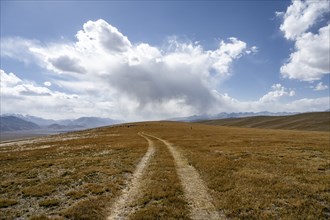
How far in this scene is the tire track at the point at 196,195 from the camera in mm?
13789

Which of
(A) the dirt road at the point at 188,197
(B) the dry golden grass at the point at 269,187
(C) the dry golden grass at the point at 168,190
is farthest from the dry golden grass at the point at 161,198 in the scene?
(B) the dry golden grass at the point at 269,187

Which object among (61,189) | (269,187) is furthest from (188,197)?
(61,189)

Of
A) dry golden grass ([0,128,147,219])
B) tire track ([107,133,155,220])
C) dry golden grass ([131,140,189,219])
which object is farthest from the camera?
dry golden grass ([0,128,147,219])

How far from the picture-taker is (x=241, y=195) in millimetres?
16766

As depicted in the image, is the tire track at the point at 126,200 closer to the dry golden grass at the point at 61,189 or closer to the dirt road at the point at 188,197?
the dirt road at the point at 188,197

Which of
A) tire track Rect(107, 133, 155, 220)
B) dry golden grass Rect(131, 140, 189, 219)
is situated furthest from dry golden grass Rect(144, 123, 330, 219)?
tire track Rect(107, 133, 155, 220)

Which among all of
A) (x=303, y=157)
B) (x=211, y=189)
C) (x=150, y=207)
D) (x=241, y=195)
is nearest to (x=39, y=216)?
(x=150, y=207)

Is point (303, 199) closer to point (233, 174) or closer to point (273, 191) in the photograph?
point (273, 191)

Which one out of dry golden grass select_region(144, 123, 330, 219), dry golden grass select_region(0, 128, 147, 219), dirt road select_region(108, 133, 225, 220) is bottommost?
dry golden grass select_region(144, 123, 330, 219)

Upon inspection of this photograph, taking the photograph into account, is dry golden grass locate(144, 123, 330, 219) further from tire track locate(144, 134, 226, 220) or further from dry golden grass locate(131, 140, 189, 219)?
dry golden grass locate(131, 140, 189, 219)

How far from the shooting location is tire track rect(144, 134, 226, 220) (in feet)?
45.2

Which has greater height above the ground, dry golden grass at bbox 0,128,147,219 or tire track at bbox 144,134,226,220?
dry golden grass at bbox 0,128,147,219

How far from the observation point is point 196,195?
1712 cm

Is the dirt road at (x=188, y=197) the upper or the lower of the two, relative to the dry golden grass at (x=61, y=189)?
lower
